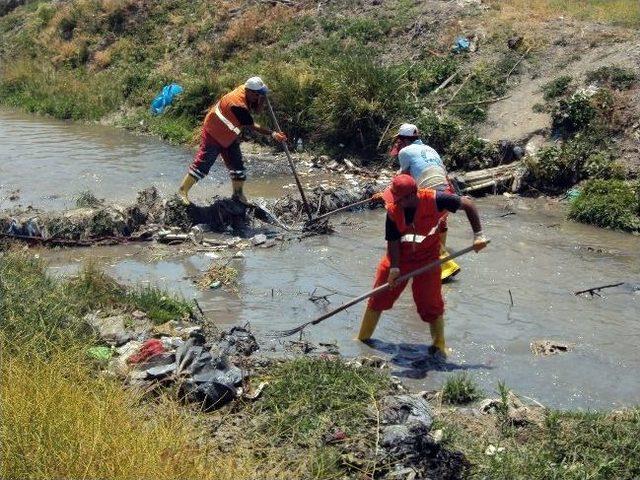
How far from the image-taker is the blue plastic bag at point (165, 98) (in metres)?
17.6

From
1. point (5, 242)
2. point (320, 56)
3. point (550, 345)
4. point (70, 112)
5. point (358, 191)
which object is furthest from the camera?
point (70, 112)

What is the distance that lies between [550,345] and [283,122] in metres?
8.89

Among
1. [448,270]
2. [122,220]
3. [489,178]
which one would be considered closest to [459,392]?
[448,270]

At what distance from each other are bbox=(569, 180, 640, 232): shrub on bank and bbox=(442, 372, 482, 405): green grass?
5686 millimetres

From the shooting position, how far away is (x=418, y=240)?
6.41 meters

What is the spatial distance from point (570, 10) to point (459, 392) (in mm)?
13448

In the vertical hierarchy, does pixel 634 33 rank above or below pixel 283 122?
above

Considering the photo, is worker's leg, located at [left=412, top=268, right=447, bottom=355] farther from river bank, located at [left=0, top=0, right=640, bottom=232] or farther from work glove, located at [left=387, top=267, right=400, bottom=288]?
river bank, located at [left=0, top=0, right=640, bottom=232]

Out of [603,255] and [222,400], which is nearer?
[222,400]

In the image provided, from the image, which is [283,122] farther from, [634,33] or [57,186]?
[634,33]

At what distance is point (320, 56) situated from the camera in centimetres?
1727

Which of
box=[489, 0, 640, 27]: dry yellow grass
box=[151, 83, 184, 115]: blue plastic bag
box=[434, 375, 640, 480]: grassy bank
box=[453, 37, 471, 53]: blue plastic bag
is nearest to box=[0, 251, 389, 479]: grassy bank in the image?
box=[434, 375, 640, 480]: grassy bank

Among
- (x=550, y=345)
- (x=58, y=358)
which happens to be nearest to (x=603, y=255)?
(x=550, y=345)

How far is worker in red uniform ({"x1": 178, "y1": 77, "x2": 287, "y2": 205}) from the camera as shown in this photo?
33.1 feet
